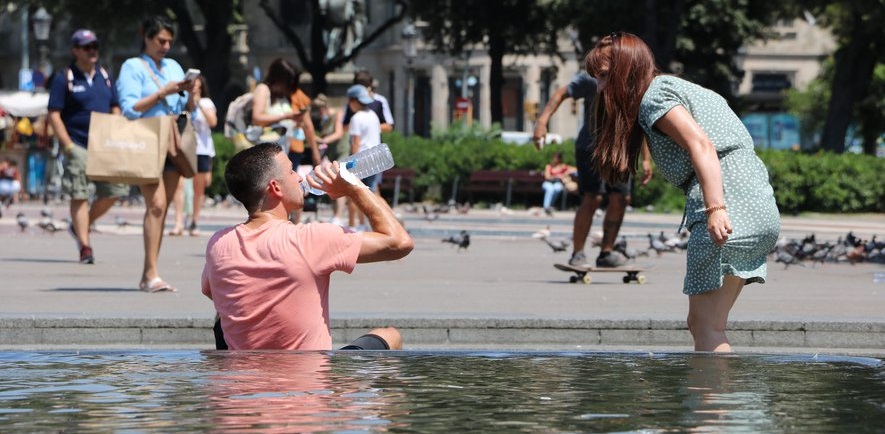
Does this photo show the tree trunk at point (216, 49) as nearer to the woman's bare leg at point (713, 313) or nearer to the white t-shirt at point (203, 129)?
the white t-shirt at point (203, 129)

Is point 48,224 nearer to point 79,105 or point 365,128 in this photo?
point 365,128

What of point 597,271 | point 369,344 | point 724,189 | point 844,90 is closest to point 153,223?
point 597,271

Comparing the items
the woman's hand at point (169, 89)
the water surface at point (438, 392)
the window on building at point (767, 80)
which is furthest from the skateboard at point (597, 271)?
the window on building at point (767, 80)

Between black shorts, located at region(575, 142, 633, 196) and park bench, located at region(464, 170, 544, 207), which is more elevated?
black shorts, located at region(575, 142, 633, 196)

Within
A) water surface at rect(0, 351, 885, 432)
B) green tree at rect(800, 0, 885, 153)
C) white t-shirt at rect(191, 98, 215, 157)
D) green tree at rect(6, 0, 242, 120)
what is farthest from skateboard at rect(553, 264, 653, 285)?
green tree at rect(6, 0, 242, 120)

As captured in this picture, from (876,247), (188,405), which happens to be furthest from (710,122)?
(876,247)

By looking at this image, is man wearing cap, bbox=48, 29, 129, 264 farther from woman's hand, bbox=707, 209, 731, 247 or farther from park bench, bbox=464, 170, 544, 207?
park bench, bbox=464, 170, 544, 207

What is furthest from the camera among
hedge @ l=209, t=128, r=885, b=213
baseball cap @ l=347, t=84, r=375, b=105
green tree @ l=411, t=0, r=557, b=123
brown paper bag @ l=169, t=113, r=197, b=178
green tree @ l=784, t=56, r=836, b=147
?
green tree @ l=784, t=56, r=836, b=147

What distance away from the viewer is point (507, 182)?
120ft

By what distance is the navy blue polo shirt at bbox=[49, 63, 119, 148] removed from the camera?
13.9 meters

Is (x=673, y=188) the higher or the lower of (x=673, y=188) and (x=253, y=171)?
the lower

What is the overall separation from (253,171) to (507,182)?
98.2 feet

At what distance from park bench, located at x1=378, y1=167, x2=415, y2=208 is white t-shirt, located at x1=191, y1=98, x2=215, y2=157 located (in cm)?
1566

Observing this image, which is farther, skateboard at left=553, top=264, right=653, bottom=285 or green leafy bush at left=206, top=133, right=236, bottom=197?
green leafy bush at left=206, top=133, right=236, bottom=197
